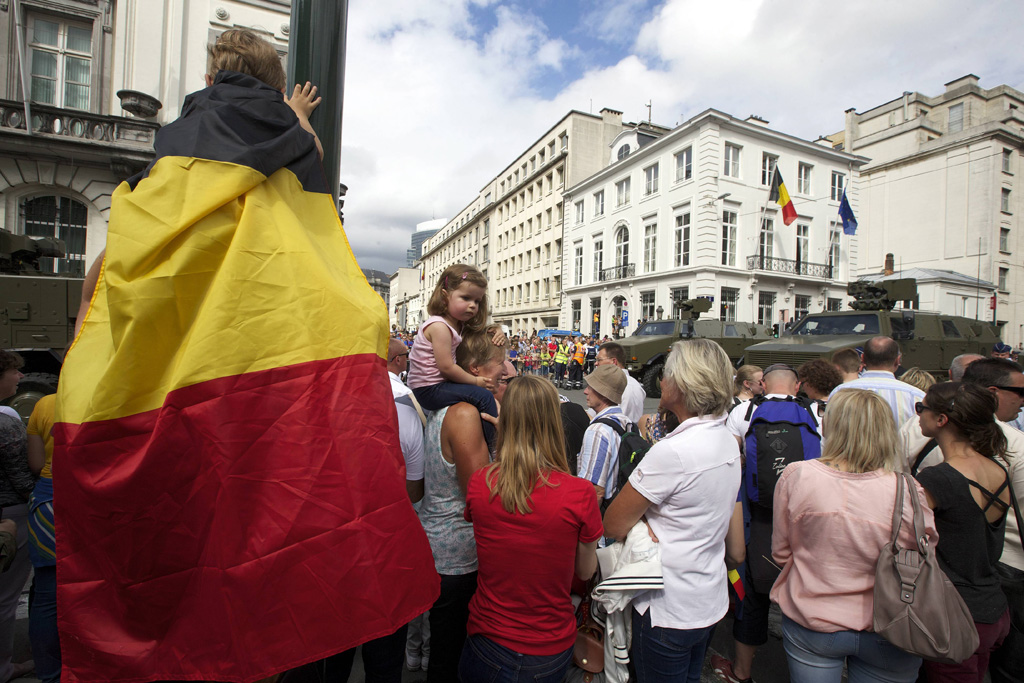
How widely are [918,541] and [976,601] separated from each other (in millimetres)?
601

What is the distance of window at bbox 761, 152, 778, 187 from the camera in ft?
99.4

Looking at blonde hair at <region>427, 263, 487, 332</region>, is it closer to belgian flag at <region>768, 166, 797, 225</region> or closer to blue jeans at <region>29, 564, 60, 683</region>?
blue jeans at <region>29, 564, 60, 683</region>

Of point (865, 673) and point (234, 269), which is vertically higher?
point (234, 269)

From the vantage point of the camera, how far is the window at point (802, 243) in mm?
31359

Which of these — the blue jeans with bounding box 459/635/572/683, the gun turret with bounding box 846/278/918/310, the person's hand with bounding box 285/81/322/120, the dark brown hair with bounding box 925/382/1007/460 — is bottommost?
the blue jeans with bounding box 459/635/572/683

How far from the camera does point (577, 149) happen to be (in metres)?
40.4

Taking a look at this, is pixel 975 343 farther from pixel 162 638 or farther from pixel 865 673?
pixel 162 638

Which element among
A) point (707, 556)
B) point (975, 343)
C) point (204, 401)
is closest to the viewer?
point (204, 401)

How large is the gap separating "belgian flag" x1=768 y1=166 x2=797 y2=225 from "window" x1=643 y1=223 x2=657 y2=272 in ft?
21.4

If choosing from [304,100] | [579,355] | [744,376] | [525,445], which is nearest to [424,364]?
[525,445]

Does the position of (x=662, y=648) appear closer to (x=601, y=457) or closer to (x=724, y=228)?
(x=601, y=457)

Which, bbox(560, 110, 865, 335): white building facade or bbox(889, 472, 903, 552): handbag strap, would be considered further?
bbox(560, 110, 865, 335): white building facade

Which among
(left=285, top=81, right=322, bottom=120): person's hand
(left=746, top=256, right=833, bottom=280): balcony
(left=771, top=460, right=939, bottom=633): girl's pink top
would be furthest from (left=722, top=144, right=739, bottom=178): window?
(left=285, top=81, right=322, bottom=120): person's hand

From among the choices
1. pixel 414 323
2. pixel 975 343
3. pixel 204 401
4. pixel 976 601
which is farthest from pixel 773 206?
pixel 414 323
